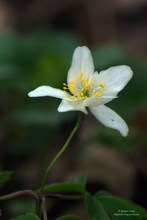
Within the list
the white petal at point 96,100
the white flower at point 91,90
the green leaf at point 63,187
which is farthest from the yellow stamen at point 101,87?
the green leaf at point 63,187

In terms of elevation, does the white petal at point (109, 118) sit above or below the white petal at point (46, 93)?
below

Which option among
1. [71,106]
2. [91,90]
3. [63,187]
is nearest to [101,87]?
[91,90]

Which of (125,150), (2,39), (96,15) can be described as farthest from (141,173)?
(96,15)

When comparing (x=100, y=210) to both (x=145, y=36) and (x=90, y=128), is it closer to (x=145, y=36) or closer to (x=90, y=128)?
(x=90, y=128)

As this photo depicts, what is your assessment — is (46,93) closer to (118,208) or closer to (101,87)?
(101,87)

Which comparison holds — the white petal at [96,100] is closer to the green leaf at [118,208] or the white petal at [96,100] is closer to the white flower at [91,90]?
the white flower at [91,90]

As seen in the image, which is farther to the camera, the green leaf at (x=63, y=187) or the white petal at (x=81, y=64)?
the white petal at (x=81, y=64)

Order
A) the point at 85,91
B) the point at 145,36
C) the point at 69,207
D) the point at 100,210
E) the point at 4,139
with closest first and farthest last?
the point at 100,210
the point at 85,91
the point at 69,207
the point at 4,139
the point at 145,36
